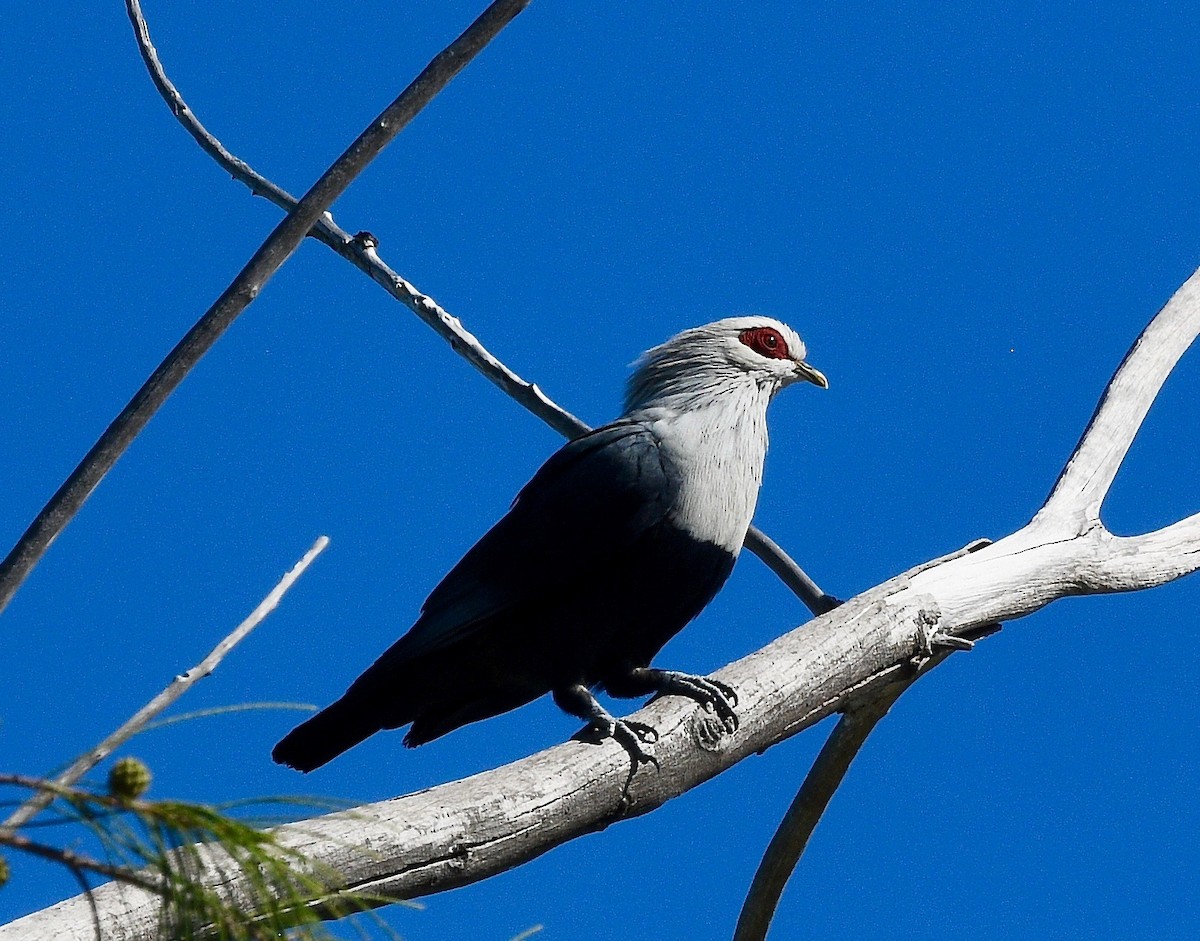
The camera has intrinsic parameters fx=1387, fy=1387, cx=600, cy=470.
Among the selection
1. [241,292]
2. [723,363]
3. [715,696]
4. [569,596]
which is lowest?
[715,696]

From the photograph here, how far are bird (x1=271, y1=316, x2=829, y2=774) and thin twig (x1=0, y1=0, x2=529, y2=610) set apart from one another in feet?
5.76

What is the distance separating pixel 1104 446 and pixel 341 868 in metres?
3.09

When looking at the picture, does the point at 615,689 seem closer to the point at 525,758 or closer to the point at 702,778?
the point at 702,778

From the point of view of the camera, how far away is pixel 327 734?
4199 millimetres

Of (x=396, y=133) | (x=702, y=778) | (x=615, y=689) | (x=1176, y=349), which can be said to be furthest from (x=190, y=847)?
(x=1176, y=349)

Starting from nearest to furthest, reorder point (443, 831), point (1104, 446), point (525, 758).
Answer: point (443, 831) < point (525, 758) < point (1104, 446)

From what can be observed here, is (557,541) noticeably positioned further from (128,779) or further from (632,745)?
(128,779)

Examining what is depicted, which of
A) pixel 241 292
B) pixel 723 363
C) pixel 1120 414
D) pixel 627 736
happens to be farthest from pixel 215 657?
pixel 1120 414

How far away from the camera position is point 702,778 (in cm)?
366

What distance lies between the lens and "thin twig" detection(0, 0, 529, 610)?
92.0 inches

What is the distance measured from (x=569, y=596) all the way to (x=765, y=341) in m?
1.46

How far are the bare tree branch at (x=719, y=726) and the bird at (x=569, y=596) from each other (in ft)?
1.32

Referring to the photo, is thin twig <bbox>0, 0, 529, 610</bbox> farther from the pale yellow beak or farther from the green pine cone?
the pale yellow beak

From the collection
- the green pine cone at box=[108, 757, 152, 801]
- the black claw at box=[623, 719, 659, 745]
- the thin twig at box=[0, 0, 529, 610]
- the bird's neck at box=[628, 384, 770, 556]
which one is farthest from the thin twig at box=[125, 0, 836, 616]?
the green pine cone at box=[108, 757, 152, 801]
